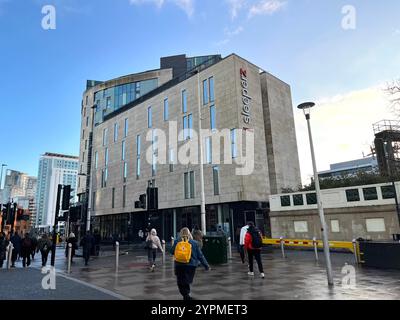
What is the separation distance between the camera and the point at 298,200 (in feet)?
80.3

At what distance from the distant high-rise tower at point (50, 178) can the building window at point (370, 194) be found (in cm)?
15566

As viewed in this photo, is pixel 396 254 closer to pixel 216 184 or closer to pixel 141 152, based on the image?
pixel 216 184

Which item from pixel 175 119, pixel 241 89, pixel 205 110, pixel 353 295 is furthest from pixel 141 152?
pixel 353 295

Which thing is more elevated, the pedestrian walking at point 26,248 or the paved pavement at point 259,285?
the pedestrian walking at point 26,248

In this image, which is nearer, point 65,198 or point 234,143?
point 65,198

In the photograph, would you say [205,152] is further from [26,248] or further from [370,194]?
A: [26,248]

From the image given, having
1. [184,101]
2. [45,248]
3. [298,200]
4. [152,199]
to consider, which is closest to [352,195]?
[298,200]

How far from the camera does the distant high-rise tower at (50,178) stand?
15946 centimetres

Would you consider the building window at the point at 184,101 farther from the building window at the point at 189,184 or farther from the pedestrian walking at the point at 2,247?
the pedestrian walking at the point at 2,247

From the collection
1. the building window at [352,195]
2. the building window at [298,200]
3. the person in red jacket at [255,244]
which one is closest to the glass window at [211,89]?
the building window at [298,200]

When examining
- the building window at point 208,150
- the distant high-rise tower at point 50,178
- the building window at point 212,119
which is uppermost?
the distant high-rise tower at point 50,178

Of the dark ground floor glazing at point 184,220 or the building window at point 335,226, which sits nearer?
the building window at point 335,226

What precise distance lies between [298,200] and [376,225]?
596cm

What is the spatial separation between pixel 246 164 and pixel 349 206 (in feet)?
34.0
